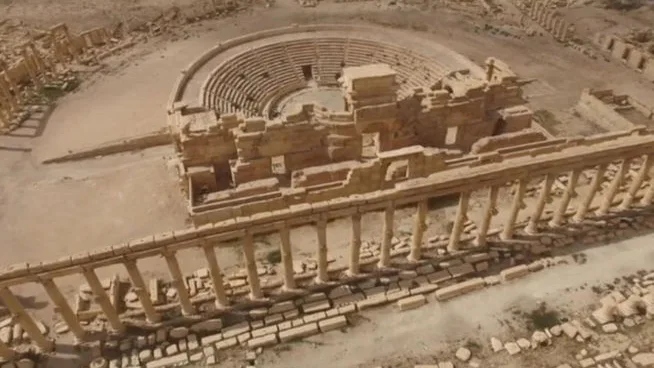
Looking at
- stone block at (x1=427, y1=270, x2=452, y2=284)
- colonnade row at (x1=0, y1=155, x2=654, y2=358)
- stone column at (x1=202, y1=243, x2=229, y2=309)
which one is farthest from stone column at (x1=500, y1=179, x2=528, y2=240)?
stone column at (x1=202, y1=243, x2=229, y2=309)

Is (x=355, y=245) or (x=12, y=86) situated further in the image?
(x=12, y=86)

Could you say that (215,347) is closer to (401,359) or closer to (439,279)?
(401,359)

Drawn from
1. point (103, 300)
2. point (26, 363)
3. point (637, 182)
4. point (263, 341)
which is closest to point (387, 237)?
point (263, 341)

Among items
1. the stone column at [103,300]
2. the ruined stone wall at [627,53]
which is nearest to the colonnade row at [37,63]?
the stone column at [103,300]

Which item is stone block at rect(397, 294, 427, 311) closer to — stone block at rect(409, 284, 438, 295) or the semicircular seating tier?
stone block at rect(409, 284, 438, 295)

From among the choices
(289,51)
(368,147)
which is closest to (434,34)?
(289,51)

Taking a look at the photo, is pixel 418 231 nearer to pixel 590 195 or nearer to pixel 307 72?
pixel 590 195
